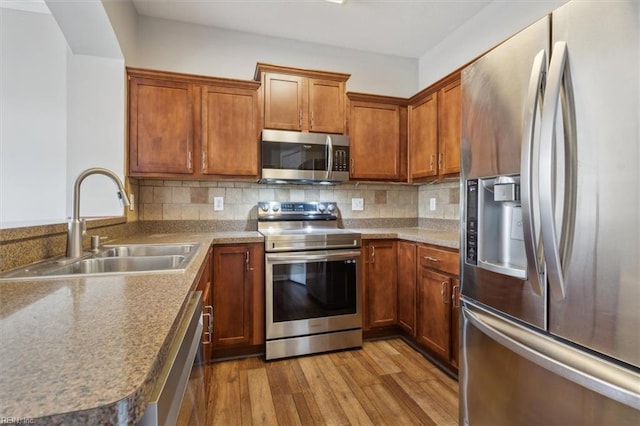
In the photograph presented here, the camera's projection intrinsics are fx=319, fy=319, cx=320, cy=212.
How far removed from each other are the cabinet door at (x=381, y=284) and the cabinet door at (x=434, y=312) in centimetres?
30

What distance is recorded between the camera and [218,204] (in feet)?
9.27

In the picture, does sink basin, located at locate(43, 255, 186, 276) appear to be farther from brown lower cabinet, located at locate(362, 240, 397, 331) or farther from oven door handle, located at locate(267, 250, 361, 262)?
brown lower cabinet, located at locate(362, 240, 397, 331)

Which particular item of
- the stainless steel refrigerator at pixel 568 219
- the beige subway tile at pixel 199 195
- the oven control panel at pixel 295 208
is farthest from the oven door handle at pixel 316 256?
the stainless steel refrigerator at pixel 568 219

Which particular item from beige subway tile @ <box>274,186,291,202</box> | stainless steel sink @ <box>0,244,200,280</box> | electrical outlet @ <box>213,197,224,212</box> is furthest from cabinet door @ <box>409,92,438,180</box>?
stainless steel sink @ <box>0,244,200,280</box>

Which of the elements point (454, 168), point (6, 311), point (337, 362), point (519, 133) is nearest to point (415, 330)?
point (337, 362)

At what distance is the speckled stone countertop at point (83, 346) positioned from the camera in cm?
38

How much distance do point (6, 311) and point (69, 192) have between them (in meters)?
1.94

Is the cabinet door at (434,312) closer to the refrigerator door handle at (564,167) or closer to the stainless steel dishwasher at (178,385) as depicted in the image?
the refrigerator door handle at (564,167)

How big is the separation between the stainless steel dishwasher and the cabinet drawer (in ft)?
5.18

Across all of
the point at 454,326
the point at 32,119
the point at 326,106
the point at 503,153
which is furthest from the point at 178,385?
the point at 32,119

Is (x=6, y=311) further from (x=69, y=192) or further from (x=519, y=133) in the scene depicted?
(x=69, y=192)

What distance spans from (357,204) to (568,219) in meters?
2.29

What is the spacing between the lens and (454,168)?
94.3 inches

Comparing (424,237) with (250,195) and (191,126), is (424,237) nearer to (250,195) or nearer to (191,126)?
(250,195)
